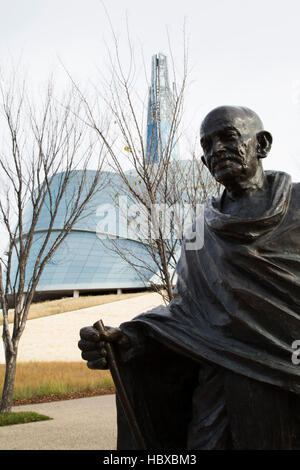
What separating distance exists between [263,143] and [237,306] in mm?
813

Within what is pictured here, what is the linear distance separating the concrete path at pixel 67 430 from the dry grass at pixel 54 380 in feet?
5.35

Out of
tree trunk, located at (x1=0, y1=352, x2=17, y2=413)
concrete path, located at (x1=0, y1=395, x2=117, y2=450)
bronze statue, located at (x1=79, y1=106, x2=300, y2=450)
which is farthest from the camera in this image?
tree trunk, located at (x1=0, y1=352, x2=17, y2=413)

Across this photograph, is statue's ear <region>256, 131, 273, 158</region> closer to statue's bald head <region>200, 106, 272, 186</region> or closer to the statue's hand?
statue's bald head <region>200, 106, 272, 186</region>

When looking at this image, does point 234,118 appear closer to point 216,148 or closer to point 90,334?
point 216,148

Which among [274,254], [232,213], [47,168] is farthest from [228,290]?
[47,168]

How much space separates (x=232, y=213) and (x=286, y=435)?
3.27 feet

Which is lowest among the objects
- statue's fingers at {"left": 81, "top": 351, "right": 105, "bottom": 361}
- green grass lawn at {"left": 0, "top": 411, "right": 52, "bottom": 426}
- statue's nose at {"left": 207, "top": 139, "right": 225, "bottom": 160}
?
green grass lawn at {"left": 0, "top": 411, "right": 52, "bottom": 426}

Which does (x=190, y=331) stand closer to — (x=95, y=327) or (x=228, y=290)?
(x=228, y=290)

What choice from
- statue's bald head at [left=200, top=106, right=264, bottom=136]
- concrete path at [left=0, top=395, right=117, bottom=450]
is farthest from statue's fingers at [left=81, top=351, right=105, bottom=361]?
concrete path at [left=0, top=395, right=117, bottom=450]

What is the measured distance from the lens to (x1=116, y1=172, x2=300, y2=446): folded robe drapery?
1867 millimetres

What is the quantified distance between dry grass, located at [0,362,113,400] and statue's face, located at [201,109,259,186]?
400 inches

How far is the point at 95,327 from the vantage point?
203 cm

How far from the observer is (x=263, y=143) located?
2.20 meters

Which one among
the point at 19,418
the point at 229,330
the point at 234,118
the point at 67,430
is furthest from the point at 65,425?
the point at 234,118
